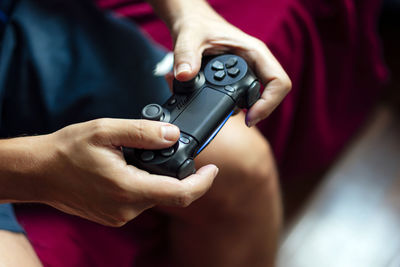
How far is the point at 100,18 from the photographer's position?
1.96ft

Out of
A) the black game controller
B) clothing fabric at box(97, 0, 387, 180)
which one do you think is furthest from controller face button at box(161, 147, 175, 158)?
clothing fabric at box(97, 0, 387, 180)

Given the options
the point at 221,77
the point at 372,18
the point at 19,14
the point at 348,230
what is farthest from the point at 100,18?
the point at 348,230

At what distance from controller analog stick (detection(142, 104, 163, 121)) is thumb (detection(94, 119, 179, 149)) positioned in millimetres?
15

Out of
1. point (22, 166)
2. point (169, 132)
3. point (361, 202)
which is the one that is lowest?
point (361, 202)

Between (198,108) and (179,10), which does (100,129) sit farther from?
(179,10)

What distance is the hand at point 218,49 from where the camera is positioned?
442 mm

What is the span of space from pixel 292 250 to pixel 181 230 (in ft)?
1.02

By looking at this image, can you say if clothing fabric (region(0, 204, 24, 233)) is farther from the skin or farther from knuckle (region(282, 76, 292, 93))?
knuckle (region(282, 76, 292, 93))

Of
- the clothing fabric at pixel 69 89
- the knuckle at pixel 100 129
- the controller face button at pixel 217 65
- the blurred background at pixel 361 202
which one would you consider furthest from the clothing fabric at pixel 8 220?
the blurred background at pixel 361 202

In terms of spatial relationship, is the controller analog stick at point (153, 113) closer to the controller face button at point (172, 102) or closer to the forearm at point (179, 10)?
the controller face button at point (172, 102)

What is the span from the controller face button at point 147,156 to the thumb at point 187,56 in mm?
90

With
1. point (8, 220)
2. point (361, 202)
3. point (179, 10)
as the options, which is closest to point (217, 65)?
point (179, 10)

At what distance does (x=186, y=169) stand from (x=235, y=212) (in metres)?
0.21

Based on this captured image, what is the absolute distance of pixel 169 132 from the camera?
0.37m
